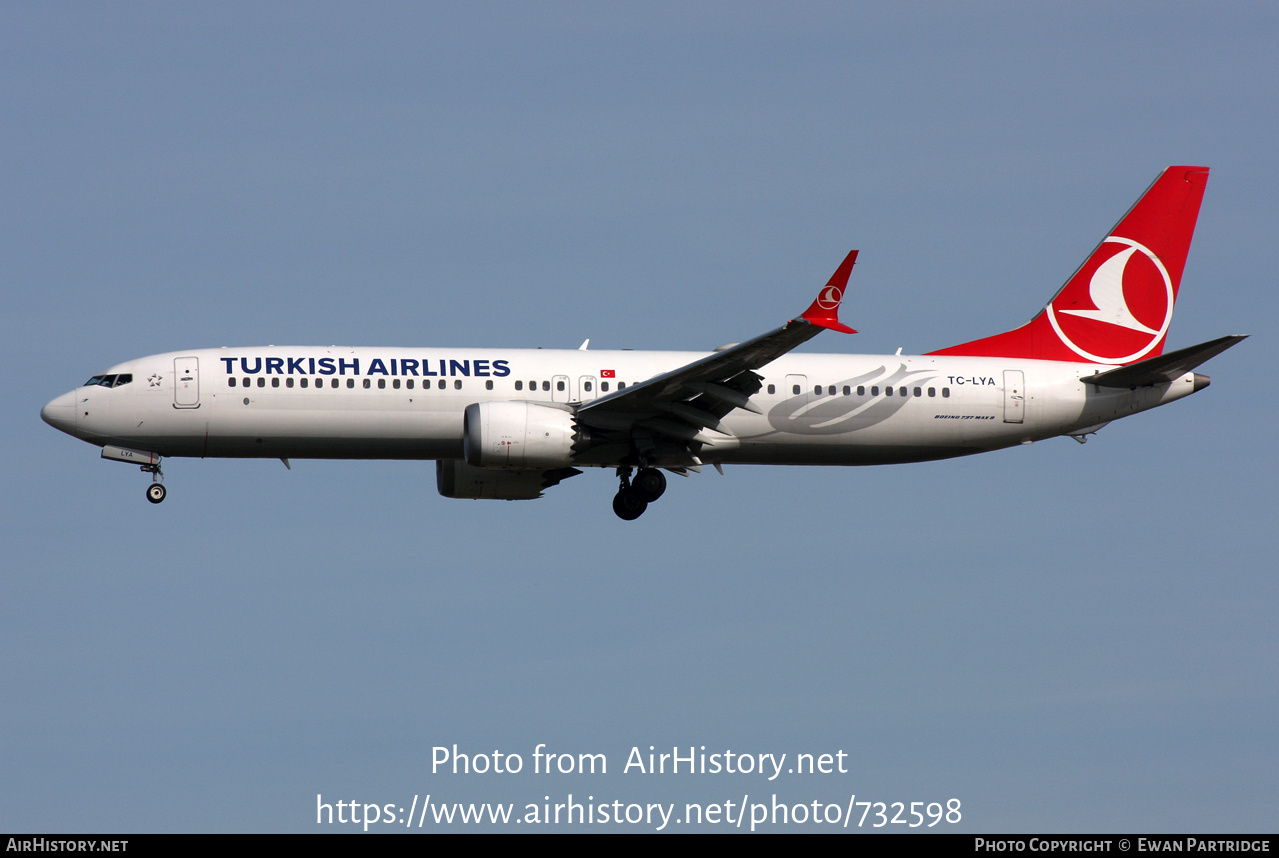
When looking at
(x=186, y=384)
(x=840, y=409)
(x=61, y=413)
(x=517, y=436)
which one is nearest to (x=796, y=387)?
(x=840, y=409)

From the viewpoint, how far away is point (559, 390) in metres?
41.5

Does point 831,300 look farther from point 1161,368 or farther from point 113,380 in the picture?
point 113,380

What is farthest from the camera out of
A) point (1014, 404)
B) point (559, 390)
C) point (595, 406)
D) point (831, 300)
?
point (1014, 404)

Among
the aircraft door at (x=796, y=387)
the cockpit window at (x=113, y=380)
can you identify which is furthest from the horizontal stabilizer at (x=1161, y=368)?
the cockpit window at (x=113, y=380)

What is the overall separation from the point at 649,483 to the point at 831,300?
8.72 metres

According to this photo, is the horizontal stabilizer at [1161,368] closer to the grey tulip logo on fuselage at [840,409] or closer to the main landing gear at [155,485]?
the grey tulip logo on fuselage at [840,409]

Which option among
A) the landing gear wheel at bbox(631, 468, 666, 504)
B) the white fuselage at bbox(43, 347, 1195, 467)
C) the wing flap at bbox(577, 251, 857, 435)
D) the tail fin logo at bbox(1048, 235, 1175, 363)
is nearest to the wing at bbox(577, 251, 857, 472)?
the wing flap at bbox(577, 251, 857, 435)

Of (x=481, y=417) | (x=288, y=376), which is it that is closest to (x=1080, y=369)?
(x=481, y=417)

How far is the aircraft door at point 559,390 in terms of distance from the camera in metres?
41.5

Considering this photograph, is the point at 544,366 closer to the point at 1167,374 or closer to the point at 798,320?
the point at 798,320

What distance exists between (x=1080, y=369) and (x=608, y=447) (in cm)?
1309

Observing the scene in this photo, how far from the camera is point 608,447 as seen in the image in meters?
41.2

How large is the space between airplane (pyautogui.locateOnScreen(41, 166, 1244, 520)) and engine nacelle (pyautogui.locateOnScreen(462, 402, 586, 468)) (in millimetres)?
44
